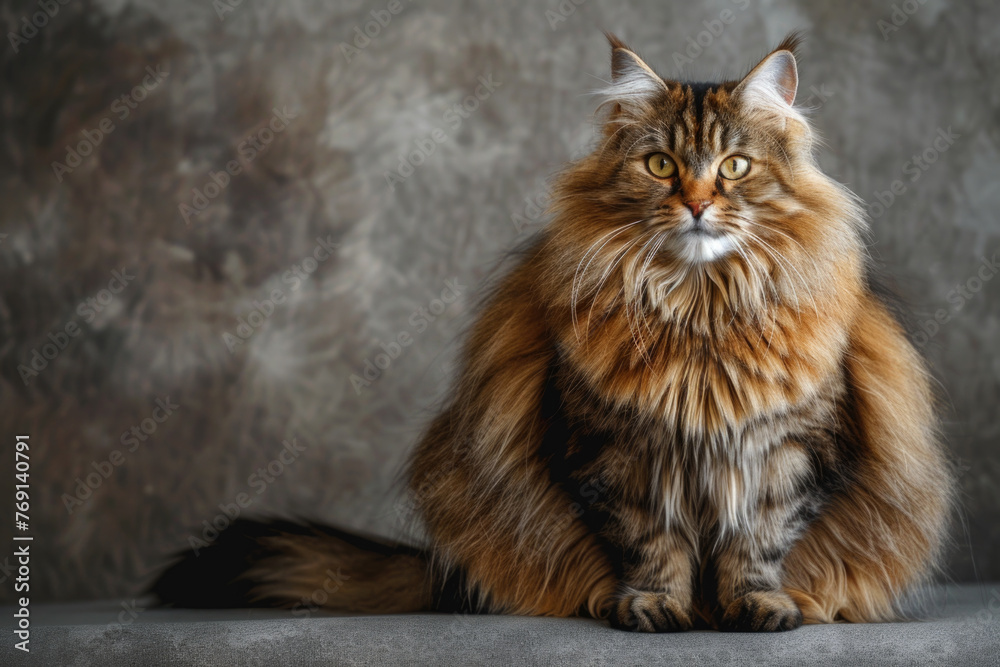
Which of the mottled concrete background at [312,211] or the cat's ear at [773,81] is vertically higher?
the cat's ear at [773,81]

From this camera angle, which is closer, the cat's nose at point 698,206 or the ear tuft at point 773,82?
the cat's nose at point 698,206

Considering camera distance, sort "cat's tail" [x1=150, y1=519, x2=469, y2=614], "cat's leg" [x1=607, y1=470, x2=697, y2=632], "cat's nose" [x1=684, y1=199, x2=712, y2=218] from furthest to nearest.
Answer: "cat's tail" [x1=150, y1=519, x2=469, y2=614], "cat's leg" [x1=607, y1=470, x2=697, y2=632], "cat's nose" [x1=684, y1=199, x2=712, y2=218]

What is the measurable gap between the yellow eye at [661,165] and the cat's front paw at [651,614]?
2.68 feet

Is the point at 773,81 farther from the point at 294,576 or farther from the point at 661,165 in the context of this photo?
the point at 294,576

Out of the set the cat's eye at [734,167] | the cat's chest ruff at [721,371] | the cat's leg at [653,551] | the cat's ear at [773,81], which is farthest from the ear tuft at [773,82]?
the cat's leg at [653,551]

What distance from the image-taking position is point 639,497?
2.12 meters

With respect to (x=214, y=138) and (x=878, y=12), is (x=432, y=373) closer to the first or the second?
(x=214, y=138)

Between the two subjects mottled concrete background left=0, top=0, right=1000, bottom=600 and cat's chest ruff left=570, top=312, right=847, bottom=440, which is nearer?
cat's chest ruff left=570, top=312, right=847, bottom=440

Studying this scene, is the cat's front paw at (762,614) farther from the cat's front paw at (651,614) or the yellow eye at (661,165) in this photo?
the yellow eye at (661,165)

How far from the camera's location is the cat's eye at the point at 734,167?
206cm

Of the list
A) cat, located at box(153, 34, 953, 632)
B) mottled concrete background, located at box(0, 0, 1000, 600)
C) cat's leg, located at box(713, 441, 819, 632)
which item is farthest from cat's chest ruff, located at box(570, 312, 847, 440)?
mottled concrete background, located at box(0, 0, 1000, 600)

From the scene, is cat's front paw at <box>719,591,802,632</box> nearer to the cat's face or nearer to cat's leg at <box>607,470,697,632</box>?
cat's leg at <box>607,470,697,632</box>

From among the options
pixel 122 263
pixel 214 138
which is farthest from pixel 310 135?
pixel 122 263

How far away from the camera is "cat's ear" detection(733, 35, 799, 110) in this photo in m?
2.11
